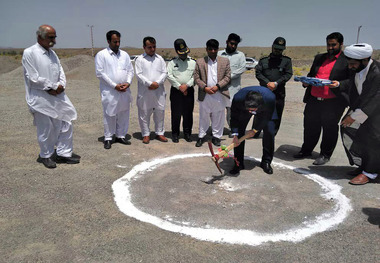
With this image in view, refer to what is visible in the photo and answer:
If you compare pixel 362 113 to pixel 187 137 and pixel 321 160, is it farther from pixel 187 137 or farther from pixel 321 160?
pixel 187 137

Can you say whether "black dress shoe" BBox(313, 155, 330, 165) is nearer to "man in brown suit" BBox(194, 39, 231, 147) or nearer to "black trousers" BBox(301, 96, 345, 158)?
"black trousers" BBox(301, 96, 345, 158)

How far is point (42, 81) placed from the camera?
4.52m

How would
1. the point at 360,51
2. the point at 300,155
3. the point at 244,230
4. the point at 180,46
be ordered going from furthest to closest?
the point at 180,46
the point at 300,155
the point at 360,51
the point at 244,230

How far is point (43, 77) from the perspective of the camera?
4578 millimetres

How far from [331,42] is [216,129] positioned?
8.44 feet

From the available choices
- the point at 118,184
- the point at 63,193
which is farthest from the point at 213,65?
the point at 63,193

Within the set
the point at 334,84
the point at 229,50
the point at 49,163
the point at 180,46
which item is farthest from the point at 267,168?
the point at 49,163

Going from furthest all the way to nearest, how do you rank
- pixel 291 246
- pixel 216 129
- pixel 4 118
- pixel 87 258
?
pixel 4 118, pixel 216 129, pixel 291 246, pixel 87 258

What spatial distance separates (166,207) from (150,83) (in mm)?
2863

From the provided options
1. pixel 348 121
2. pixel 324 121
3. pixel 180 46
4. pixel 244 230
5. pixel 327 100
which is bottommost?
pixel 244 230

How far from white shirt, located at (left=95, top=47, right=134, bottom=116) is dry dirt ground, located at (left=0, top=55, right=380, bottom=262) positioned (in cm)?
83

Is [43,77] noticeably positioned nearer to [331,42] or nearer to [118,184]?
[118,184]

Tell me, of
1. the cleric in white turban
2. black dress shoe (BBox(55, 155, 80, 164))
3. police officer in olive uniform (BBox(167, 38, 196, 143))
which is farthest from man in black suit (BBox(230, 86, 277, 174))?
black dress shoe (BBox(55, 155, 80, 164))

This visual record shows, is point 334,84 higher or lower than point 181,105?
higher
